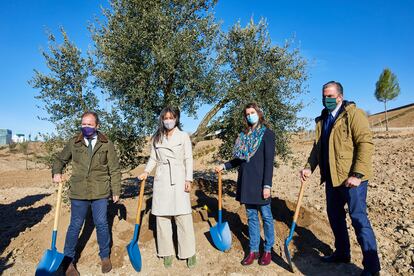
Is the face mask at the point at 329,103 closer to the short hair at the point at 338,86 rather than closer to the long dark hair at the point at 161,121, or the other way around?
the short hair at the point at 338,86

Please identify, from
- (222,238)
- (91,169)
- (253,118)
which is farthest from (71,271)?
(253,118)

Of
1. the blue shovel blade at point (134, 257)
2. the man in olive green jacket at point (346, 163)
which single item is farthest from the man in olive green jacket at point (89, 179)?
the man in olive green jacket at point (346, 163)

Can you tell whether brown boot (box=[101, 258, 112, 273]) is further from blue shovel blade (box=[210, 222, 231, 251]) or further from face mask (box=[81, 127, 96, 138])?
face mask (box=[81, 127, 96, 138])

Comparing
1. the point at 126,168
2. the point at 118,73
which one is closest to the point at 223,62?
the point at 118,73

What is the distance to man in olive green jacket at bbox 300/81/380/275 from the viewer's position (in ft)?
13.8

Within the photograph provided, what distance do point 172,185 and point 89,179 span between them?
1.28 m

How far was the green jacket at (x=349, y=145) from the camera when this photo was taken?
4.19 m

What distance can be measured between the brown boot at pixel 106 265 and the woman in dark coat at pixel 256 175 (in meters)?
2.13

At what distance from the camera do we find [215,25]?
7.59 metres

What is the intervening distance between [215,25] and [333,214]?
5.02 meters

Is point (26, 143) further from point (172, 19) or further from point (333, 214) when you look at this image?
point (333, 214)

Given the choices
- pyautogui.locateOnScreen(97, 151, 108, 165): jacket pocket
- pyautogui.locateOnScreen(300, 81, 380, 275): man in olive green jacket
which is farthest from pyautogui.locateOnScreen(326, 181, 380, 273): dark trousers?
pyautogui.locateOnScreen(97, 151, 108, 165): jacket pocket

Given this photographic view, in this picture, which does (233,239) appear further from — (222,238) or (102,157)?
(102,157)

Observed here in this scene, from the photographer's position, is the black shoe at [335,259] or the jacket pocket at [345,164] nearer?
the jacket pocket at [345,164]
